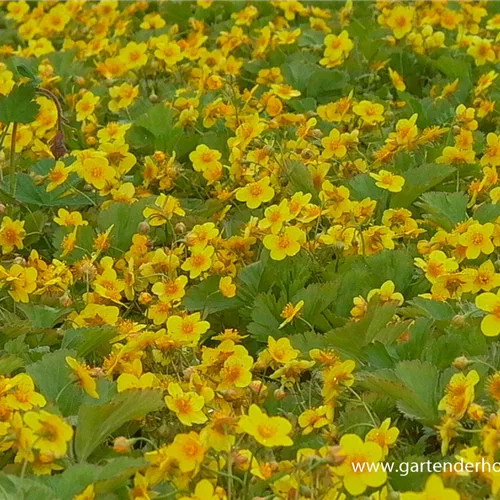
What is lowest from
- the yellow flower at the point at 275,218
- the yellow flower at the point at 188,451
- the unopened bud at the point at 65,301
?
the unopened bud at the point at 65,301

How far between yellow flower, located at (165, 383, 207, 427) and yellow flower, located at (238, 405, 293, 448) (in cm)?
14

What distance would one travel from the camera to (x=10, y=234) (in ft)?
8.98

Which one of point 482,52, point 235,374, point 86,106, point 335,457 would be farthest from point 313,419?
point 482,52

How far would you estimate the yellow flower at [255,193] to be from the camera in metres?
2.75

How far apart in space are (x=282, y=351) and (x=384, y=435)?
0.36 m

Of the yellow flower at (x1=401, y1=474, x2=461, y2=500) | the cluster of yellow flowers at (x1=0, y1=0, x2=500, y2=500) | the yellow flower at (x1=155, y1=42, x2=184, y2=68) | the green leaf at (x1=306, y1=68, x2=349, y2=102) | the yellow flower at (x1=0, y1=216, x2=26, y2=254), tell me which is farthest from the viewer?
the yellow flower at (x1=155, y1=42, x2=184, y2=68)

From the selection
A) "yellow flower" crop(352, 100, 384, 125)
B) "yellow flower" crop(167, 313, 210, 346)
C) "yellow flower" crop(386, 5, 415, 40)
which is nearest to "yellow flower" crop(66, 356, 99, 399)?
"yellow flower" crop(167, 313, 210, 346)

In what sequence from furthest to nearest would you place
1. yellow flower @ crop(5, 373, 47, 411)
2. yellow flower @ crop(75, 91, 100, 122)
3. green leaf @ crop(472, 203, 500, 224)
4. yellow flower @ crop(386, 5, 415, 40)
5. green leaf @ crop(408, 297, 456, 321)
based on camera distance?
yellow flower @ crop(386, 5, 415, 40)
yellow flower @ crop(75, 91, 100, 122)
green leaf @ crop(472, 203, 500, 224)
green leaf @ crop(408, 297, 456, 321)
yellow flower @ crop(5, 373, 47, 411)

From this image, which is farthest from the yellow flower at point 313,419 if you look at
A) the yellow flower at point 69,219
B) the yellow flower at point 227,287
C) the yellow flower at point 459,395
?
the yellow flower at point 69,219

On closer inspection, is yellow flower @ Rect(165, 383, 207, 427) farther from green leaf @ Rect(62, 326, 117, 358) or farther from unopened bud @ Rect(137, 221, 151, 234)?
unopened bud @ Rect(137, 221, 151, 234)

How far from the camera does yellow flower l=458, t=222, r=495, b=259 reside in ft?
8.04

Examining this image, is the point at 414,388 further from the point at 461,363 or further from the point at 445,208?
the point at 445,208

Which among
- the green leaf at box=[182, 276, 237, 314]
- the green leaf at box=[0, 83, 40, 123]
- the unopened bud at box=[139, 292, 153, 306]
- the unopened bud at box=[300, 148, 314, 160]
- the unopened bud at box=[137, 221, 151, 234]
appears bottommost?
the green leaf at box=[182, 276, 237, 314]

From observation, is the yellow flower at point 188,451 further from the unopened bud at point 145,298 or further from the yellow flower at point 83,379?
the unopened bud at point 145,298
